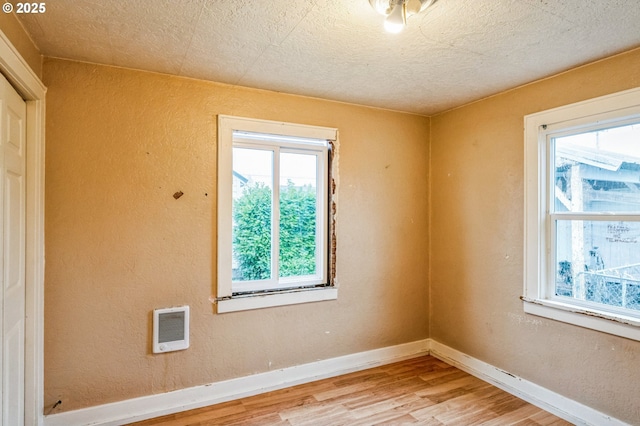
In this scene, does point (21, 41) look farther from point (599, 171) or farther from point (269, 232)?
point (599, 171)

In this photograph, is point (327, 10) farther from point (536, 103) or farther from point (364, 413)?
point (364, 413)

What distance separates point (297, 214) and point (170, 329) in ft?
4.06

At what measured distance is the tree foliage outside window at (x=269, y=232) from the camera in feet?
8.71

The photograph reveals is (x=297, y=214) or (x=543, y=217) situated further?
(x=297, y=214)

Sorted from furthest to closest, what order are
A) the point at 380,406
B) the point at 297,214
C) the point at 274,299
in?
the point at 297,214, the point at 274,299, the point at 380,406

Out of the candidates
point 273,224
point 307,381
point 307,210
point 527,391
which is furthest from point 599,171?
point 307,381

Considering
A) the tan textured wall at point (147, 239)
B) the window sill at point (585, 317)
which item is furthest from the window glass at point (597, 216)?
the tan textured wall at point (147, 239)

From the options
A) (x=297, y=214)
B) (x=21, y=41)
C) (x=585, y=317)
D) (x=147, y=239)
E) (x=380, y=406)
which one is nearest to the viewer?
(x=21, y=41)

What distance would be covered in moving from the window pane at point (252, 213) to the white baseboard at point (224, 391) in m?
0.76

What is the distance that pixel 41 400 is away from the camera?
6.68 feet

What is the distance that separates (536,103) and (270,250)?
2203 mm

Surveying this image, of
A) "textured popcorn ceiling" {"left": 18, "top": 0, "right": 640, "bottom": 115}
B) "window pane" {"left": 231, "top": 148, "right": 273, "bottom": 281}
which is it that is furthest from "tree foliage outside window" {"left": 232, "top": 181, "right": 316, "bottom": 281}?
"textured popcorn ceiling" {"left": 18, "top": 0, "right": 640, "bottom": 115}

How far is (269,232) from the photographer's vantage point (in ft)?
8.99

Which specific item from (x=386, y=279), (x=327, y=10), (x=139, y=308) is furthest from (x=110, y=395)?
(x=327, y=10)
